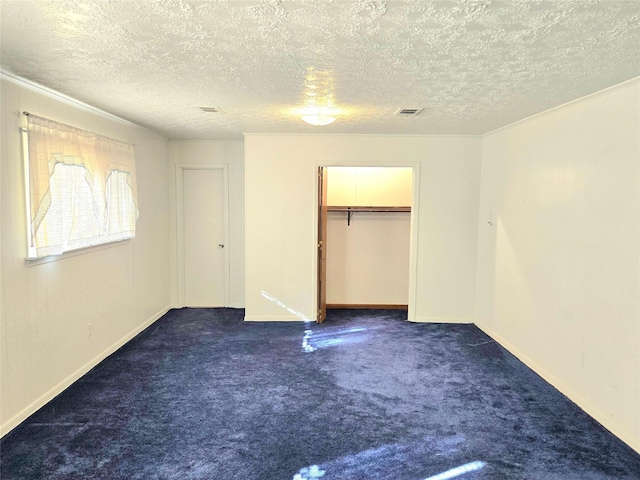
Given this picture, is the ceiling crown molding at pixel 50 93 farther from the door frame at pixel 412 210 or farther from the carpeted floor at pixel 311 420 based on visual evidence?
the door frame at pixel 412 210

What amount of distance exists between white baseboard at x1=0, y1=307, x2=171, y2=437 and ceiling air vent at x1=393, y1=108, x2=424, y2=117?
12.1 ft

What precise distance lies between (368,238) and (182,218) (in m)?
2.73

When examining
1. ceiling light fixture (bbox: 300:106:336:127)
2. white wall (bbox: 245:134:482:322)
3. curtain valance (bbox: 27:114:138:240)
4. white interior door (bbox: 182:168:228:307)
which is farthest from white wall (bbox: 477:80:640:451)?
curtain valance (bbox: 27:114:138:240)

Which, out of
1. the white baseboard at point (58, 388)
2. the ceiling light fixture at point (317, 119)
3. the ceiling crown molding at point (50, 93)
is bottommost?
the white baseboard at point (58, 388)

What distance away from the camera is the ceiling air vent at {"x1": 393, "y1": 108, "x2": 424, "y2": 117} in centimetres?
377

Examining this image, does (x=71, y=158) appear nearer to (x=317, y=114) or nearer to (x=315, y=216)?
(x=317, y=114)

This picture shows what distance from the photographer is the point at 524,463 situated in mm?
2527

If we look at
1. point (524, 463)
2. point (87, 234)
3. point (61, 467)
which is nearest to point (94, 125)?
point (87, 234)

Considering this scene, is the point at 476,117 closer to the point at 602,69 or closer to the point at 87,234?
the point at 602,69

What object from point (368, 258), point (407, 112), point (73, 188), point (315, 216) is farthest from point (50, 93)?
point (368, 258)

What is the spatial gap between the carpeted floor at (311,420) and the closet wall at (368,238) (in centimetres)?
169

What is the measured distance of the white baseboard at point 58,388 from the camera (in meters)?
2.83

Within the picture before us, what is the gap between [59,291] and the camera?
3408 millimetres

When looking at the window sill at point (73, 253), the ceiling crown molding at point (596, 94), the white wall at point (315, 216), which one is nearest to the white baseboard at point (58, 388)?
the window sill at point (73, 253)
